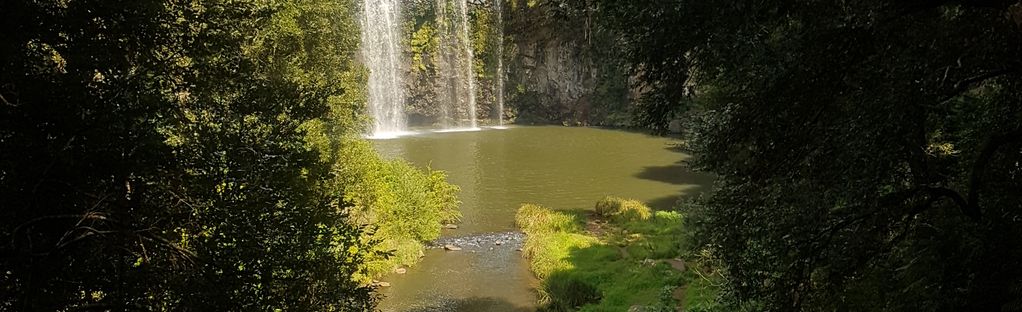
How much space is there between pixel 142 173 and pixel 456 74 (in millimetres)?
62687

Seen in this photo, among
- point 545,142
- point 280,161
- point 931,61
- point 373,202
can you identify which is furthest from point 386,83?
point 931,61

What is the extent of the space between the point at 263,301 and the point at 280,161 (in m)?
2.02

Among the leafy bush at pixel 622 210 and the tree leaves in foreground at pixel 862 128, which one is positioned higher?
the tree leaves in foreground at pixel 862 128

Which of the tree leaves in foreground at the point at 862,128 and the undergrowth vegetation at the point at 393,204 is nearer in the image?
the tree leaves in foreground at the point at 862,128

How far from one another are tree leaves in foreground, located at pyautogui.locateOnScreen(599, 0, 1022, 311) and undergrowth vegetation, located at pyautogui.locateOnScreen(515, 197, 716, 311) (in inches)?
262

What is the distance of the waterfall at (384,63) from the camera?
189ft

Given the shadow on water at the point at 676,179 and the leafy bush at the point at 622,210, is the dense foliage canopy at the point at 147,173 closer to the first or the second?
the leafy bush at the point at 622,210

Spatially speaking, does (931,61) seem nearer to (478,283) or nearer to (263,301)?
(263,301)

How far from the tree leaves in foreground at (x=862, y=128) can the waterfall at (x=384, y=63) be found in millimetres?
51062

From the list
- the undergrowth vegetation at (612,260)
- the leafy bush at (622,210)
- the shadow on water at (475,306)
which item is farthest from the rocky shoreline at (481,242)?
the shadow on water at (475,306)

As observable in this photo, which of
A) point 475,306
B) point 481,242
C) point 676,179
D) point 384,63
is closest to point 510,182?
point 676,179

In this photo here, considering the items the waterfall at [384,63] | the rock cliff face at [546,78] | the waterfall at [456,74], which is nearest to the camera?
the waterfall at [384,63]

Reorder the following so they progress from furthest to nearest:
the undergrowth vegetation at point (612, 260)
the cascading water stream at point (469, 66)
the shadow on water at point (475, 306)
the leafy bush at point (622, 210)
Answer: the cascading water stream at point (469, 66), the leafy bush at point (622, 210), the shadow on water at point (475, 306), the undergrowth vegetation at point (612, 260)

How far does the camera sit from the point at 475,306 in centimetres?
1535
